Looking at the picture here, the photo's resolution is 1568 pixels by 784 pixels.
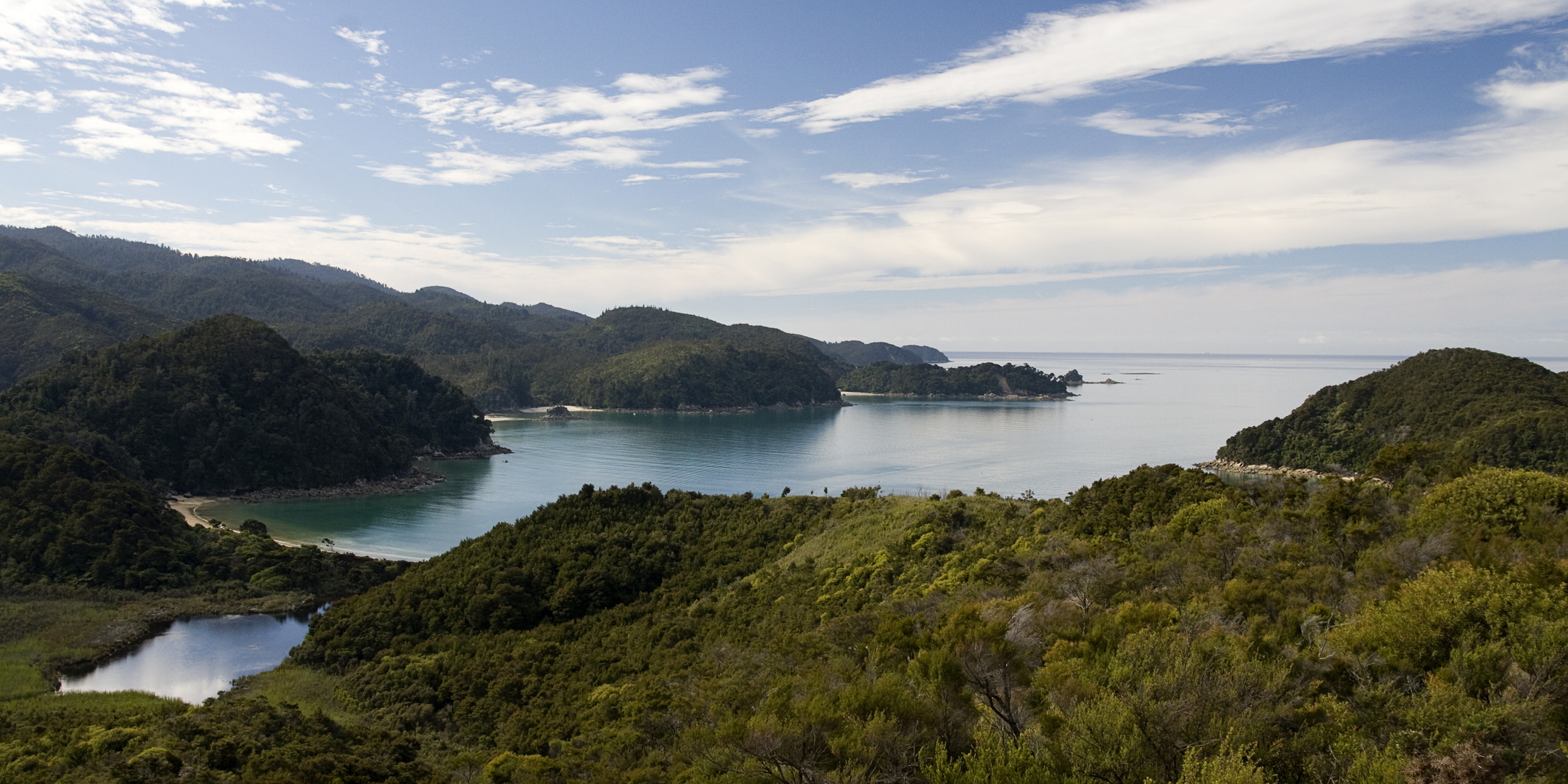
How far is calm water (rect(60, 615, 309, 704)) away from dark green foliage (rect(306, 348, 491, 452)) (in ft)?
196

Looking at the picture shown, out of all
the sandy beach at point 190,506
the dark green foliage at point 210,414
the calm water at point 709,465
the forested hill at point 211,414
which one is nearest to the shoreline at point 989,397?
the calm water at point 709,465

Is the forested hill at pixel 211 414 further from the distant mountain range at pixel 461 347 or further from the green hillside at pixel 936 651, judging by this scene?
the green hillside at pixel 936 651

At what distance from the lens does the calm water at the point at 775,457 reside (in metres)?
62.9

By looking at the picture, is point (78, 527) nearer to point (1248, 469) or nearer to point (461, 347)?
point (1248, 469)

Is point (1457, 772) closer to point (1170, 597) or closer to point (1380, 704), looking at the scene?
point (1380, 704)

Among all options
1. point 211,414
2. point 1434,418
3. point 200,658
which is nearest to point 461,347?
point 211,414

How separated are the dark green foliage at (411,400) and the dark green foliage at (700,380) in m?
50.5

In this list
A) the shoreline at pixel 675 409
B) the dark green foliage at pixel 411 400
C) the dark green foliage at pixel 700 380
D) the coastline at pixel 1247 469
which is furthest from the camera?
the dark green foliage at pixel 700 380

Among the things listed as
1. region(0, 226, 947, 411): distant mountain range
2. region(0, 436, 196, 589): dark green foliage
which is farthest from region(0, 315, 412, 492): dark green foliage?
region(0, 226, 947, 411): distant mountain range

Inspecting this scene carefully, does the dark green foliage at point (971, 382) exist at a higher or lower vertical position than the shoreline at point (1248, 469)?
higher

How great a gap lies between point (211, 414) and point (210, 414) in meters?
0.10

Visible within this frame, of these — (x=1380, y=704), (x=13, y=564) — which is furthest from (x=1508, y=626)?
(x=13, y=564)

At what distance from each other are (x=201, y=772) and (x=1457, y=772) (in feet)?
63.1

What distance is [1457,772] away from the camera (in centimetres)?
817
